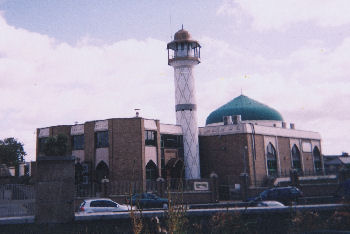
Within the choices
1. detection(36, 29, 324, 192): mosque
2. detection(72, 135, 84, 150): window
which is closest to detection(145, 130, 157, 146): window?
detection(36, 29, 324, 192): mosque

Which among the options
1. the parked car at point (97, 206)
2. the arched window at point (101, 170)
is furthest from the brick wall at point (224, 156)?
the parked car at point (97, 206)

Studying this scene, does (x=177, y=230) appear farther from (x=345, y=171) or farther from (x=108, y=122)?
(x=345, y=171)

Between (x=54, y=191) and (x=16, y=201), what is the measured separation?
1912 cm

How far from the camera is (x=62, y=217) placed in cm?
833

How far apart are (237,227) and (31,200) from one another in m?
22.1

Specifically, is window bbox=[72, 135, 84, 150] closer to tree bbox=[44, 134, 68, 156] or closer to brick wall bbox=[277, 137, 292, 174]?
tree bbox=[44, 134, 68, 156]

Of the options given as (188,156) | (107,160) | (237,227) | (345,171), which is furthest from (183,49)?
(237,227)

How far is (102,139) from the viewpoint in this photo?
37.8m

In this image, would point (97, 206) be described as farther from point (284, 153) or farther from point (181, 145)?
point (284, 153)

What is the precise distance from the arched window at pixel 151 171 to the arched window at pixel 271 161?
16.2 meters

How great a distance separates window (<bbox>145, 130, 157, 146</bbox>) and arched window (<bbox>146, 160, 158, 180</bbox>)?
7.26 feet

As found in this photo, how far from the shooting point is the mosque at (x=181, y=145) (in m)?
36.6

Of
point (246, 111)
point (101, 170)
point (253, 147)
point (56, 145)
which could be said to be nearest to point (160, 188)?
point (101, 170)

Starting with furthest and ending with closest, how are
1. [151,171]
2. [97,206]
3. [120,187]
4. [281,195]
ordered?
1. [151,171]
2. [120,187]
3. [281,195]
4. [97,206]
